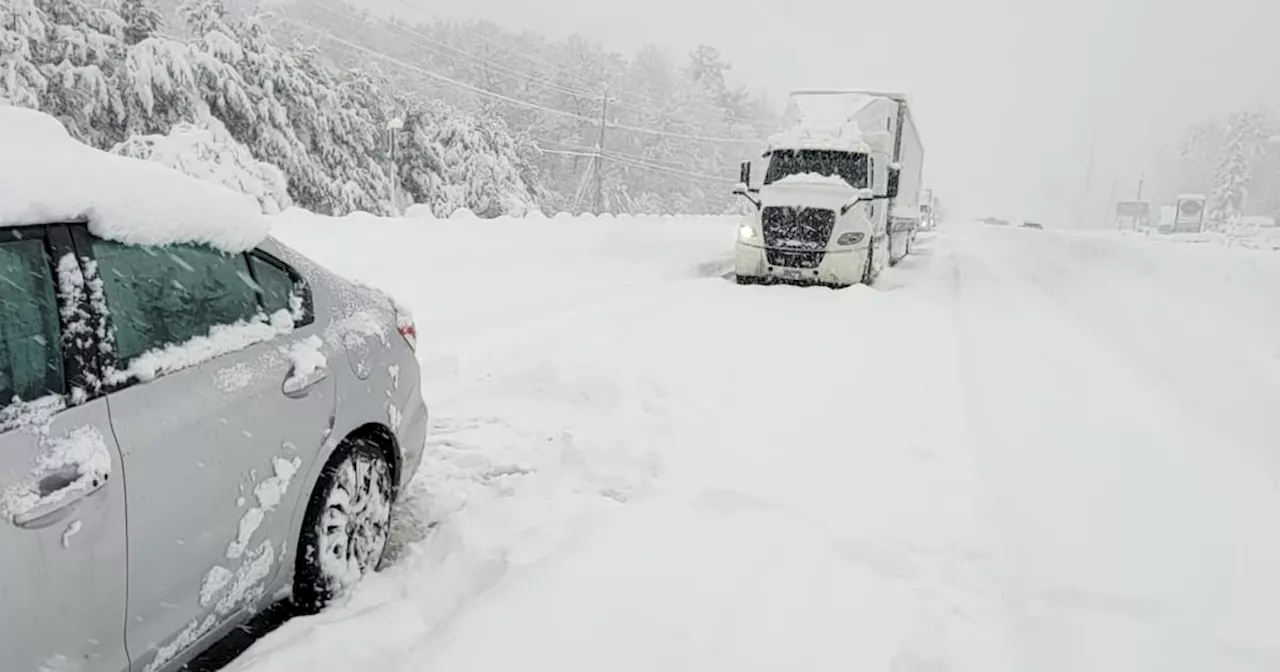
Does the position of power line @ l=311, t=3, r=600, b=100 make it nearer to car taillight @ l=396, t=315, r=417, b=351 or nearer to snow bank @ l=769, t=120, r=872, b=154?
snow bank @ l=769, t=120, r=872, b=154

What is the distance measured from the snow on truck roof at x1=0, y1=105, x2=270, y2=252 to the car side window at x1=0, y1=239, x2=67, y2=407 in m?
0.10

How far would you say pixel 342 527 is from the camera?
10.6ft

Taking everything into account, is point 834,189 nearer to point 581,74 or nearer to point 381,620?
point 381,620

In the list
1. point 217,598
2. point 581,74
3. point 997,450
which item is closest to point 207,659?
point 217,598

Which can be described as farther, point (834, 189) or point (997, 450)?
point (834, 189)

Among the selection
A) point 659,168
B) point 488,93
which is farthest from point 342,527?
point 659,168

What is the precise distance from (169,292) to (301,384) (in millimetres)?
565

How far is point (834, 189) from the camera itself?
13984mm

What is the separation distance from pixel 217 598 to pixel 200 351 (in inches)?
30.8

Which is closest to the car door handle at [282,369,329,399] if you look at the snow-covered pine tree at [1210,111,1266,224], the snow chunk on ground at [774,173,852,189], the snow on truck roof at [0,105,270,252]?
the snow on truck roof at [0,105,270,252]

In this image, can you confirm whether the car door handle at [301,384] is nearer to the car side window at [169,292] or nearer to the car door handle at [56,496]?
the car side window at [169,292]

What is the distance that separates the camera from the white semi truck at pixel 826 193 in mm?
13531

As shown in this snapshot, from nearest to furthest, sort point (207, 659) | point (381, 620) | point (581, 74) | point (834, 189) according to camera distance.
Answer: point (207, 659), point (381, 620), point (834, 189), point (581, 74)

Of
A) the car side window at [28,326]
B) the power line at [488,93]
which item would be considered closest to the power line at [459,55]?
the power line at [488,93]
